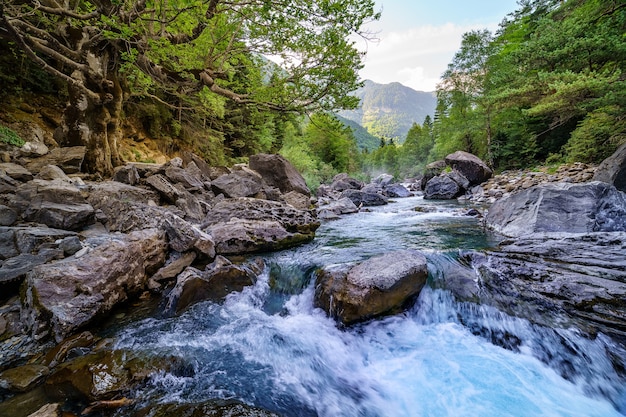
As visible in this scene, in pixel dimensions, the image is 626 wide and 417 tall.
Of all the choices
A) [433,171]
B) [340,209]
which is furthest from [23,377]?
[433,171]

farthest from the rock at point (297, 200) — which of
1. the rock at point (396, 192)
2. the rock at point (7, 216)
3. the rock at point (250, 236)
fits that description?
the rock at point (396, 192)

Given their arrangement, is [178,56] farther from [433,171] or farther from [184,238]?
[433,171]

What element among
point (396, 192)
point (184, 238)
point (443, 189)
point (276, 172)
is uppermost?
point (276, 172)

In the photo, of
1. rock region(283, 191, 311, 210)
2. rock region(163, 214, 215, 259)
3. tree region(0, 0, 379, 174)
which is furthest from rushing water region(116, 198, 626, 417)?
rock region(283, 191, 311, 210)

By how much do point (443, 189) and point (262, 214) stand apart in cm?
1470

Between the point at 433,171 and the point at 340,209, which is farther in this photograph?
the point at 433,171

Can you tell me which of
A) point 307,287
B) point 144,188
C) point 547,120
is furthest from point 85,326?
point 547,120

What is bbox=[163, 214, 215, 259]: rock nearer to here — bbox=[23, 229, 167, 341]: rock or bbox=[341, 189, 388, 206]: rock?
bbox=[23, 229, 167, 341]: rock

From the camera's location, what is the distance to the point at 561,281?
3783 millimetres

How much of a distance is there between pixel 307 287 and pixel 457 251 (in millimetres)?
3228

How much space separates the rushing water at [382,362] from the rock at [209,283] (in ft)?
0.59

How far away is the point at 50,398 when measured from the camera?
2391 millimetres

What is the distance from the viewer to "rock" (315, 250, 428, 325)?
3.80 meters

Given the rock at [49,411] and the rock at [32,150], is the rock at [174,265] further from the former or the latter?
the rock at [32,150]
